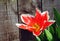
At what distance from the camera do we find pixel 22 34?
1.33 meters

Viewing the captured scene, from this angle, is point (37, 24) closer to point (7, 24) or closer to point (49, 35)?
point (49, 35)

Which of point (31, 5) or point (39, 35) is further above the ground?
point (31, 5)

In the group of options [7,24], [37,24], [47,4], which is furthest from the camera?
[47,4]

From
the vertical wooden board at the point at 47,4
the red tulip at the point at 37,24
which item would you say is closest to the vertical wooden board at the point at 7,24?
the vertical wooden board at the point at 47,4

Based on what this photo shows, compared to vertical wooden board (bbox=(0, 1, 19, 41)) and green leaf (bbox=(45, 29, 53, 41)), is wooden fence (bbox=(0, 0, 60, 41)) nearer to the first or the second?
vertical wooden board (bbox=(0, 1, 19, 41))

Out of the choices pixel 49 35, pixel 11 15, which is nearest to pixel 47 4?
pixel 11 15

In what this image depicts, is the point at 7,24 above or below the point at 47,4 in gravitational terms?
below

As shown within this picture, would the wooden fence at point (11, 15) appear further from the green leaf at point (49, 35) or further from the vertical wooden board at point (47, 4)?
the green leaf at point (49, 35)

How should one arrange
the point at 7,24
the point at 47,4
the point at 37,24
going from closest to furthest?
1. the point at 37,24
2. the point at 7,24
3. the point at 47,4

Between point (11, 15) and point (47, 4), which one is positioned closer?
point (11, 15)

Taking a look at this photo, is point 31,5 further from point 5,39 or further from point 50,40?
point 50,40

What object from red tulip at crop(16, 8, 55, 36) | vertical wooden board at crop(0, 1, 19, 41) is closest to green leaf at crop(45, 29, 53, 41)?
red tulip at crop(16, 8, 55, 36)

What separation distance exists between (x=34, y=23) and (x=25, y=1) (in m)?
0.46

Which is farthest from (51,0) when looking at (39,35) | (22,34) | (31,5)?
(39,35)
